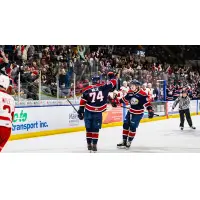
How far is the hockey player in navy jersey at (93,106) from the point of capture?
5.08 metres

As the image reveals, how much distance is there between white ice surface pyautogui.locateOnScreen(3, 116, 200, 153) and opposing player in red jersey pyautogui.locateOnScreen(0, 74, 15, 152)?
165 mm

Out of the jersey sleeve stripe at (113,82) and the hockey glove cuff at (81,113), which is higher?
the jersey sleeve stripe at (113,82)

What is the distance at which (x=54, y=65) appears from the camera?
18.1 ft

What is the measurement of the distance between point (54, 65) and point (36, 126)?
0.75 m

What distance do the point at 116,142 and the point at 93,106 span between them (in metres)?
0.47

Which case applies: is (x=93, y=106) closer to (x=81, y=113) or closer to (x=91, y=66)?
(x=81, y=113)

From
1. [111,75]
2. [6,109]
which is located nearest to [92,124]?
[111,75]

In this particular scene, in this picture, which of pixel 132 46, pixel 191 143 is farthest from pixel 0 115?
pixel 191 143

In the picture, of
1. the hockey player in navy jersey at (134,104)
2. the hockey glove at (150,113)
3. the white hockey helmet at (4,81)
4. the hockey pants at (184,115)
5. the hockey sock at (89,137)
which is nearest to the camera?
the white hockey helmet at (4,81)

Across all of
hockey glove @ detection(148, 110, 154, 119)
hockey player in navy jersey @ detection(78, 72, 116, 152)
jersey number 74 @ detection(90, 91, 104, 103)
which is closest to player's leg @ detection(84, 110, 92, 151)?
hockey player in navy jersey @ detection(78, 72, 116, 152)

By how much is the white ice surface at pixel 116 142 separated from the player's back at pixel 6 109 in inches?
11.5

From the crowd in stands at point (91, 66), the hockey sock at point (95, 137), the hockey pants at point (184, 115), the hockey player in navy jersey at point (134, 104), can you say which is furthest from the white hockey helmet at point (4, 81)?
the hockey pants at point (184, 115)

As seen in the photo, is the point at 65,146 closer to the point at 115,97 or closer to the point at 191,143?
the point at 115,97

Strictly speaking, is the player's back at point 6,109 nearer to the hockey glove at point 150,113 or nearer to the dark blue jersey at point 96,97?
the dark blue jersey at point 96,97
